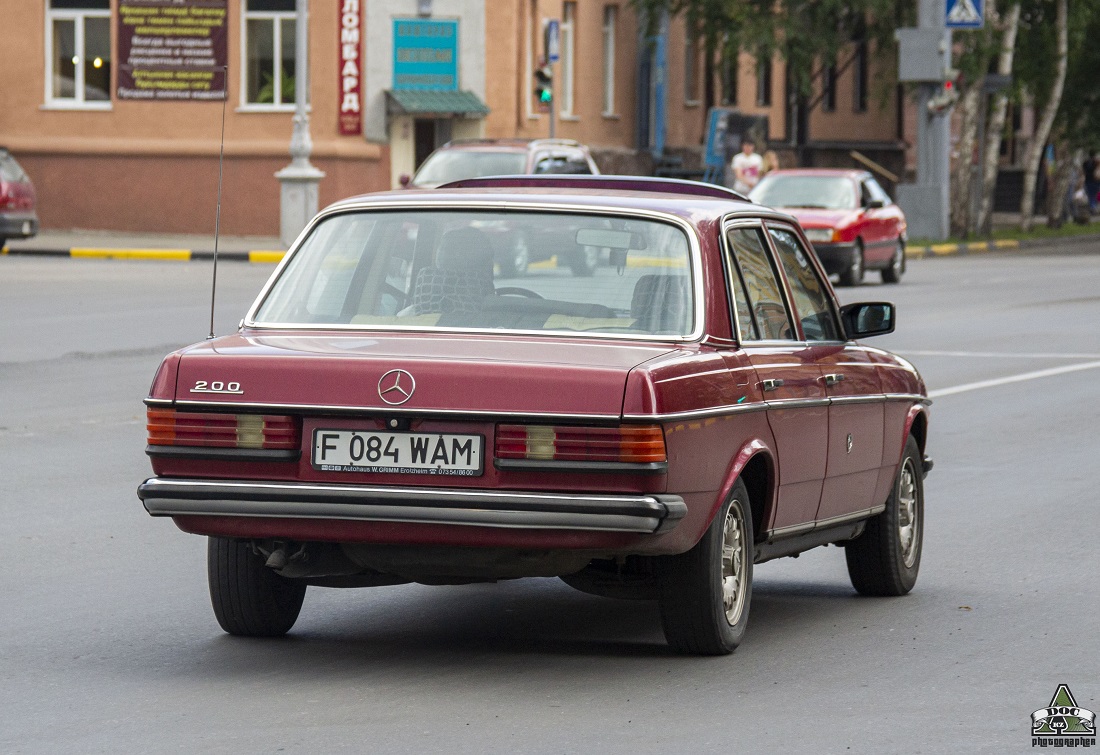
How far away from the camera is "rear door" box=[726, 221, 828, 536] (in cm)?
716

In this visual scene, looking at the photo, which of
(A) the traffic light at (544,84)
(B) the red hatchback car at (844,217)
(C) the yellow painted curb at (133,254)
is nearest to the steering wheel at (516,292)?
(B) the red hatchback car at (844,217)

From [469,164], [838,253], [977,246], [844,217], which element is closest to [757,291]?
[838,253]

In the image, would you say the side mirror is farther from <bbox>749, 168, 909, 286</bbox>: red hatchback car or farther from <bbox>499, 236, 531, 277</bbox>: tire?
<bbox>749, 168, 909, 286</bbox>: red hatchback car

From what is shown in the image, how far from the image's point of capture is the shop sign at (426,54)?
42688 millimetres

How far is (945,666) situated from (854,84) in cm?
6003

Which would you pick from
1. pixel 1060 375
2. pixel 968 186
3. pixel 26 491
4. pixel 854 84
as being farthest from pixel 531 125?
pixel 26 491

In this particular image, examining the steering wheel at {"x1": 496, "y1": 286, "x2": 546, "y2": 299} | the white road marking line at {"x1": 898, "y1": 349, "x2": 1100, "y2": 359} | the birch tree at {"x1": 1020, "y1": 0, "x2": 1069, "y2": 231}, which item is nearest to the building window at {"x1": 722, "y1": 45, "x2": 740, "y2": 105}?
the birch tree at {"x1": 1020, "y1": 0, "x2": 1069, "y2": 231}

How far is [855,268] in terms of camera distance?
30.3 metres

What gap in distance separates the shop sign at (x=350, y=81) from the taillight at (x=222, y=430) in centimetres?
3629

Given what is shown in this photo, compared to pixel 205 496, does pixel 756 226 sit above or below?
above

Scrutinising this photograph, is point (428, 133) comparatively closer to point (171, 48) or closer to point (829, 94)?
point (171, 48)

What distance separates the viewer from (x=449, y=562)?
643cm

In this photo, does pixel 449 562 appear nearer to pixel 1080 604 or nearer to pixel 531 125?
pixel 1080 604

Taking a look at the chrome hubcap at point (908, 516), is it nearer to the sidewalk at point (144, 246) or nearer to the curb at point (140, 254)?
the sidewalk at point (144, 246)
